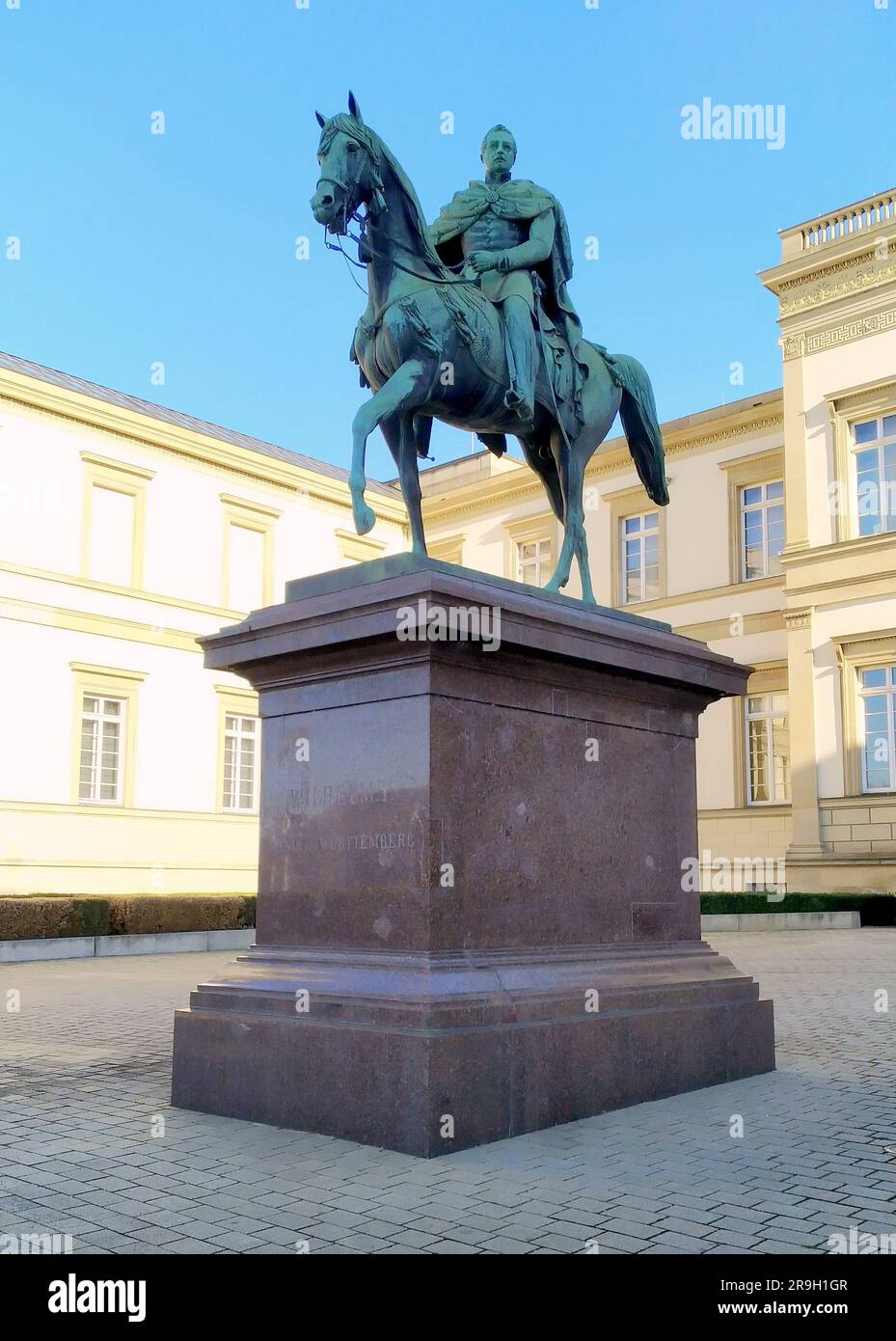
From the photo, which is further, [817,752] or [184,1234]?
[817,752]

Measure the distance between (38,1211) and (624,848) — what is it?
356 centimetres

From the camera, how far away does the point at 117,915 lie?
2048cm

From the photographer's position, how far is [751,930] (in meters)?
22.0

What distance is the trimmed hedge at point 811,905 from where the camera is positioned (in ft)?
73.9

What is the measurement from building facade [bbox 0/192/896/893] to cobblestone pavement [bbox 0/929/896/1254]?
1908 centimetres

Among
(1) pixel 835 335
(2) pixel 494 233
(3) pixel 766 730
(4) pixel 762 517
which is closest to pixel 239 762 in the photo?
(3) pixel 766 730

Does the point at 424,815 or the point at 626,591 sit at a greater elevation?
the point at 626,591

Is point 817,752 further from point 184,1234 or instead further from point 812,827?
point 184,1234

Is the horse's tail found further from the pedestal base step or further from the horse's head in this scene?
the pedestal base step

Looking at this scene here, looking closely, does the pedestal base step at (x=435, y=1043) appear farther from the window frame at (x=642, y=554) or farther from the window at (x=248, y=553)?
the window at (x=248, y=553)

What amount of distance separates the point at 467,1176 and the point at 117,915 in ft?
55.6

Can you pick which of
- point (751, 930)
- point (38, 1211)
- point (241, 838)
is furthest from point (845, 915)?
point (38, 1211)

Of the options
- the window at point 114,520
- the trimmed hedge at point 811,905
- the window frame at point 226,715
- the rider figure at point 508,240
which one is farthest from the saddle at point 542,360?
the window frame at point 226,715
